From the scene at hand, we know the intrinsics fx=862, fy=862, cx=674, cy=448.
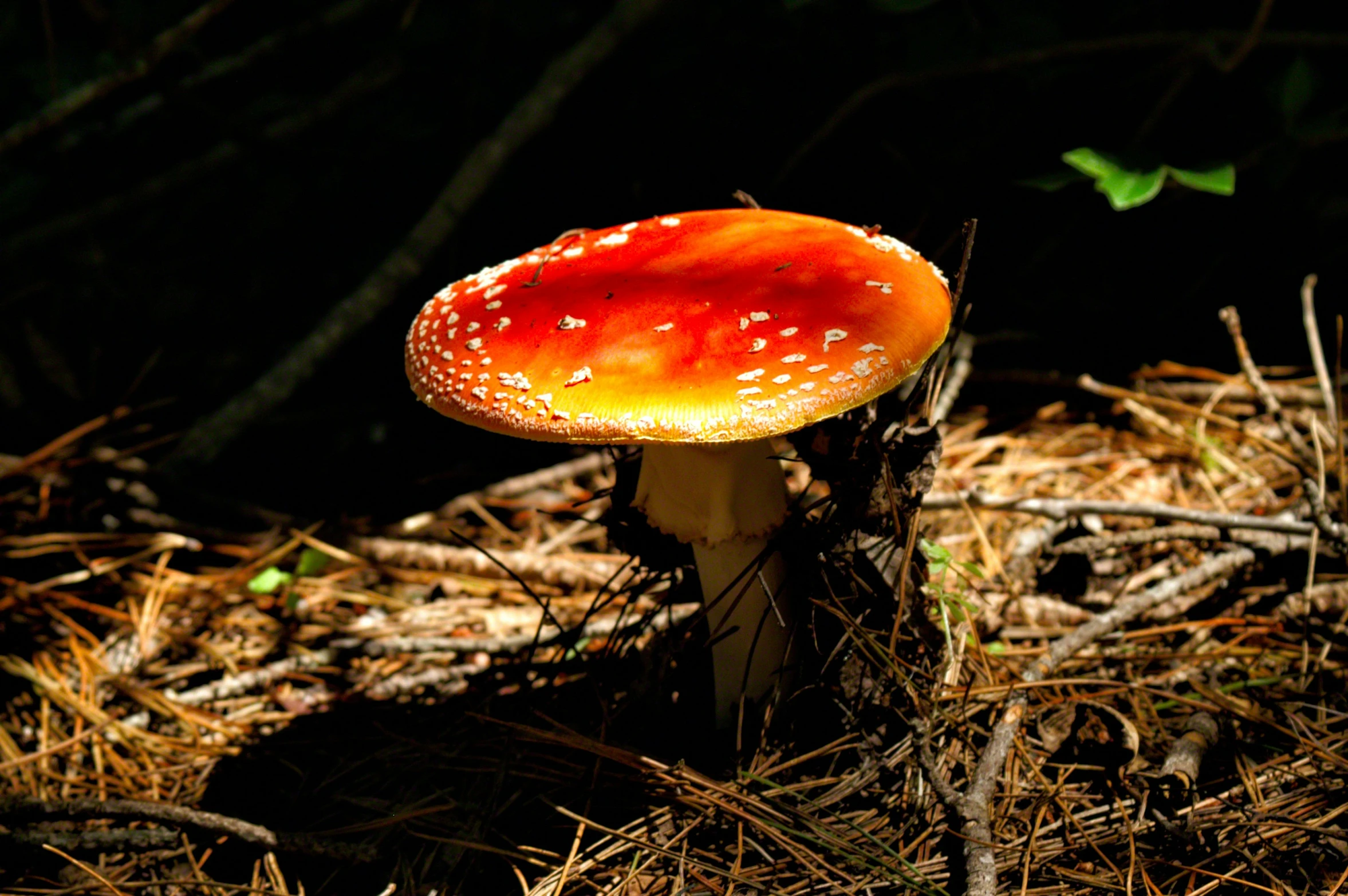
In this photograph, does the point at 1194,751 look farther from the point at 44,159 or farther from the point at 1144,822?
the point at 44,159

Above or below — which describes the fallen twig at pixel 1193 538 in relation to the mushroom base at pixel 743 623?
below

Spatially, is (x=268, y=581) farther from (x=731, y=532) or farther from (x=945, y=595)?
(x=945, y=595)

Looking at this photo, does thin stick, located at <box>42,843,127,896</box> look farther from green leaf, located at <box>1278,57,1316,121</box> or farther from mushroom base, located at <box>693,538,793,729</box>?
green leaf, located at <box>1278,57,1316,121</box>

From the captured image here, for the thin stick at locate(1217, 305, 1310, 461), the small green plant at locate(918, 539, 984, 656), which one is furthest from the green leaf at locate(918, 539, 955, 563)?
the thin stick at locate(1217, 305, 1310, 461)

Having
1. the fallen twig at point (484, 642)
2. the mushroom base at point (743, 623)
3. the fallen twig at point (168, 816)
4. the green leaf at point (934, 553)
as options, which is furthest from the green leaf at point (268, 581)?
the green leaf at point (934, 553)

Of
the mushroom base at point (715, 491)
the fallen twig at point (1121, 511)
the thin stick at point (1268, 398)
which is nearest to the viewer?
the mushroom base at point (715, 491)

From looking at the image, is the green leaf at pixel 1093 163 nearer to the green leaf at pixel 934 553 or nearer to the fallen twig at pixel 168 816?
the green leaf at pixel 934 553
